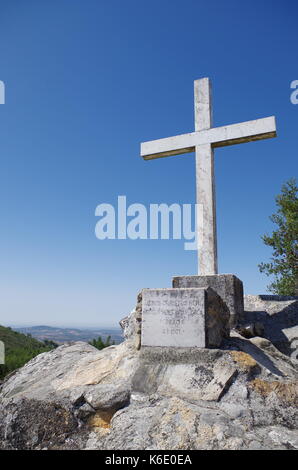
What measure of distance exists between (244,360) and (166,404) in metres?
0.94

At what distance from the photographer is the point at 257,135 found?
6133 millimetres

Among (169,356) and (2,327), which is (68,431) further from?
(2,327)

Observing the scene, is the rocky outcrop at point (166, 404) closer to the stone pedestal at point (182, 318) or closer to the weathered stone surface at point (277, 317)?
the stone pedestal at point (182, 318)

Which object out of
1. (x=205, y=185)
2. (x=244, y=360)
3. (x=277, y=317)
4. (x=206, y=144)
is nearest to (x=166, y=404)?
(x=244, y=360)

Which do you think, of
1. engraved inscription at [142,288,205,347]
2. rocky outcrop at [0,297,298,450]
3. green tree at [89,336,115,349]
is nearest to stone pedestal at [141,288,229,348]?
engraved inscription at [142,288,205,347]

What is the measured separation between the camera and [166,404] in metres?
3.39

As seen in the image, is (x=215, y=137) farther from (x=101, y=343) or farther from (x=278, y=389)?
(x=101, y=343)

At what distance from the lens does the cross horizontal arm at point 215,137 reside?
6.09 m

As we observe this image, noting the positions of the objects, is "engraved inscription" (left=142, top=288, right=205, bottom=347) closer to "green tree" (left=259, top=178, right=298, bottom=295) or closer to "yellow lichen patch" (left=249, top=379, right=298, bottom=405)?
"yellow lichen patch" (left=249, top=379, right=298, bottom=405)

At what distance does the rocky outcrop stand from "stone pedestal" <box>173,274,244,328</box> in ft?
2.63

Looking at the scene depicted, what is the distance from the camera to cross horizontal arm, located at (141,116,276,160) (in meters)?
6.09

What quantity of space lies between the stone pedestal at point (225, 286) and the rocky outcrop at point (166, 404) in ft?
2.63
